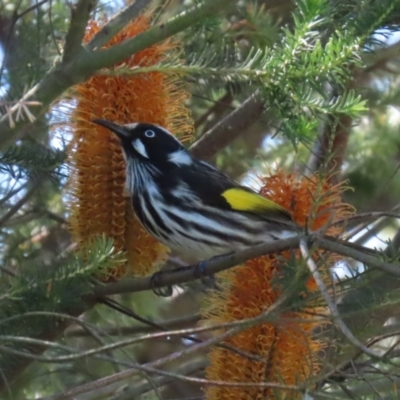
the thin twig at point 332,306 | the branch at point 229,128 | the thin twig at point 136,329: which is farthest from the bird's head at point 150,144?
the thin twig at point 332,306

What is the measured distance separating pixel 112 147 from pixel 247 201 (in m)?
0.47

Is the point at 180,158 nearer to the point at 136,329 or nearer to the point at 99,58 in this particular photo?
the point at 136,329

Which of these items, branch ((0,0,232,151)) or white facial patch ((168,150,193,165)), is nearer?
branch ((0,0,232,151))

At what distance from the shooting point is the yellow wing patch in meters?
2.72

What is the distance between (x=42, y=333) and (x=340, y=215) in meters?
0.95

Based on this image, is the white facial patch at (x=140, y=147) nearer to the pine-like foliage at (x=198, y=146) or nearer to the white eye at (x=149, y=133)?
the white eye at (x=149, y=133)

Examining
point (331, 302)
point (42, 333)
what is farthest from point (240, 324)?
point (42, 333)

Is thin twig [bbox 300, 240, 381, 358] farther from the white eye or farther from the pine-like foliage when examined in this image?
the white eye

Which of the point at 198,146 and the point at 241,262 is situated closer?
the point at 241,262

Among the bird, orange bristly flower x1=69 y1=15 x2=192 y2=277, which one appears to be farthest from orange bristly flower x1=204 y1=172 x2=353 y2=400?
orange bristly flower x1=69 y1=15 x2=192 y2=277

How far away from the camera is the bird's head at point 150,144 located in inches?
108

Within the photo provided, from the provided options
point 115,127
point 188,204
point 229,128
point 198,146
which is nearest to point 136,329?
point 188,204

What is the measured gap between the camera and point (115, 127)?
2.67 m

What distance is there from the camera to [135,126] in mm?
2770
